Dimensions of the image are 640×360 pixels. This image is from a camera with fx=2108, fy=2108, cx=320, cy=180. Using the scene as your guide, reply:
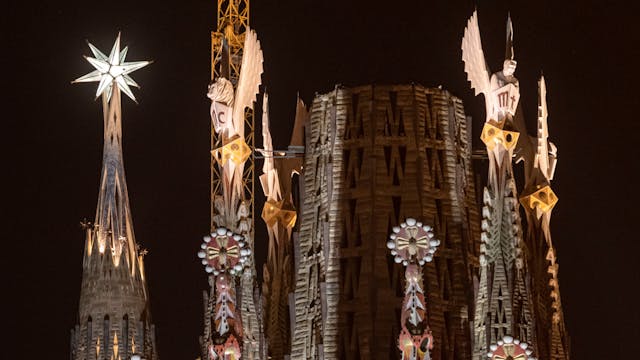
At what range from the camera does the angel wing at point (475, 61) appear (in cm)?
6962

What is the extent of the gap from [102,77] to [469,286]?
21702mm

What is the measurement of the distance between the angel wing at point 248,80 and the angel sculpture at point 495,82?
25.0 feet

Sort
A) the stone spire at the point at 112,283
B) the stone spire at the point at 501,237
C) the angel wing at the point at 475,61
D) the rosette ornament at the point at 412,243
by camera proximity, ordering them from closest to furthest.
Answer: the rosette ornament at the point at 412,243 → the stone spire at the point at 501,237 → the angel wing at the point at 475,61 → the stone spire at the point at 112,283

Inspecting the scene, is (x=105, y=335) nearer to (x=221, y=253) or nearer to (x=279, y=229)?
(x=279, y=229)

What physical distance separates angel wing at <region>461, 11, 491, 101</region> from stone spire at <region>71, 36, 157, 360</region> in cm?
1791

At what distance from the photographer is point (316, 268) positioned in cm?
6869

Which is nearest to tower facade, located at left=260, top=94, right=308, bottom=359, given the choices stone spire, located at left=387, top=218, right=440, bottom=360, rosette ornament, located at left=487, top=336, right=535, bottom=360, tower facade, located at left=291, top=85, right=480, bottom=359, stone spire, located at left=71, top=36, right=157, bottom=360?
tower facade, located at left=291, top=85, right=480, bottom=359

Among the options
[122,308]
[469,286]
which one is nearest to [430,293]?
[469,286]

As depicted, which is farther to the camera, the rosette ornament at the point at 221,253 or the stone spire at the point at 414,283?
the rosette ornament at the point at 221,253

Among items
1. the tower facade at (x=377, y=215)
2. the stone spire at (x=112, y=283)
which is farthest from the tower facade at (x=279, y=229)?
the stone spire at (x=112, y=283)

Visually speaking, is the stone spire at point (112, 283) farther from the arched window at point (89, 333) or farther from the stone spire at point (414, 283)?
the stone spire at point (414, 283)

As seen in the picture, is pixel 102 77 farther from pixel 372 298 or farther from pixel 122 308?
pixel 372 298

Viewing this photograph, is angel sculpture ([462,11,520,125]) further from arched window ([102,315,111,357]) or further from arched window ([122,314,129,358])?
arched window ([102,315,111,357])

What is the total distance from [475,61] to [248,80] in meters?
8.04
